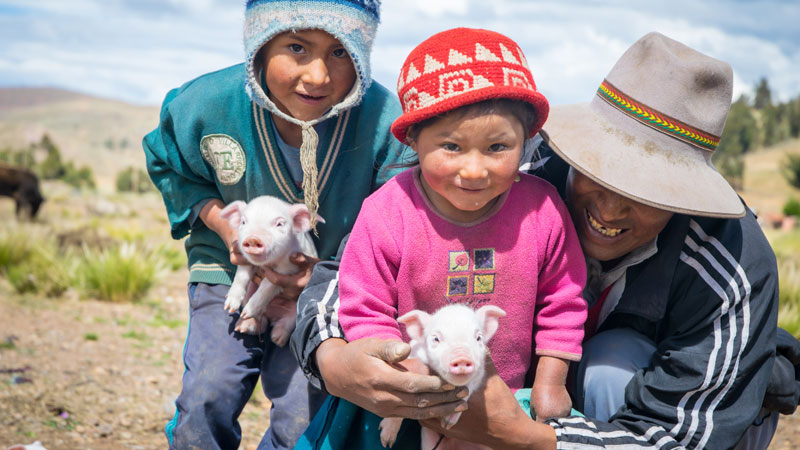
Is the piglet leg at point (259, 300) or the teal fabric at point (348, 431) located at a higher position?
the piglet leg at point (259, 300)

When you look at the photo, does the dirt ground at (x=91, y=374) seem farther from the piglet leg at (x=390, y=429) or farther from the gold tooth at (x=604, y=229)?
the gold tooth at (x=604, y=229)

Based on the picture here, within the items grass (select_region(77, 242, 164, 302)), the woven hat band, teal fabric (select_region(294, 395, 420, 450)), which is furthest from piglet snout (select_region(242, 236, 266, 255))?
grass (select_region(77, 242, 164, 302))

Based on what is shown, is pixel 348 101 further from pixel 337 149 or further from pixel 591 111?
pixel 591 111

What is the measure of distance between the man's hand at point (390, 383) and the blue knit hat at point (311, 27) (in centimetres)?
111

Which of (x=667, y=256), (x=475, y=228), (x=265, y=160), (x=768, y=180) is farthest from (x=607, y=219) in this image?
(x=768, y=180)

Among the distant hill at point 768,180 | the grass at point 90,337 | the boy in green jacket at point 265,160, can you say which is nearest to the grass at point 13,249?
the grass at point 90,337

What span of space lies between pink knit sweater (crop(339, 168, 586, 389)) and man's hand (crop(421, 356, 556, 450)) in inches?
9.1

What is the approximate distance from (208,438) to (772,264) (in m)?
2.84

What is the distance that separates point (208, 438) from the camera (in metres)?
3.34

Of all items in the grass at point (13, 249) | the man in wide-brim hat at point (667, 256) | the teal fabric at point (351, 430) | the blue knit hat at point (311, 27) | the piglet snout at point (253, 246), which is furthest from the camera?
the grass at point (13, 249)

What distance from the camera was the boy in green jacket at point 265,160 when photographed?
3.19 meters

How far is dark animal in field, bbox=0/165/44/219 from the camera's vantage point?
16.2m

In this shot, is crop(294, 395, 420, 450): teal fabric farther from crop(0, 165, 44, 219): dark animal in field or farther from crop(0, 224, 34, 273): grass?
crop(0, 165, 44, 219): dark animal in field

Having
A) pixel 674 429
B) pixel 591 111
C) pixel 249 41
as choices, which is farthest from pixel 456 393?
pixel 249 41
